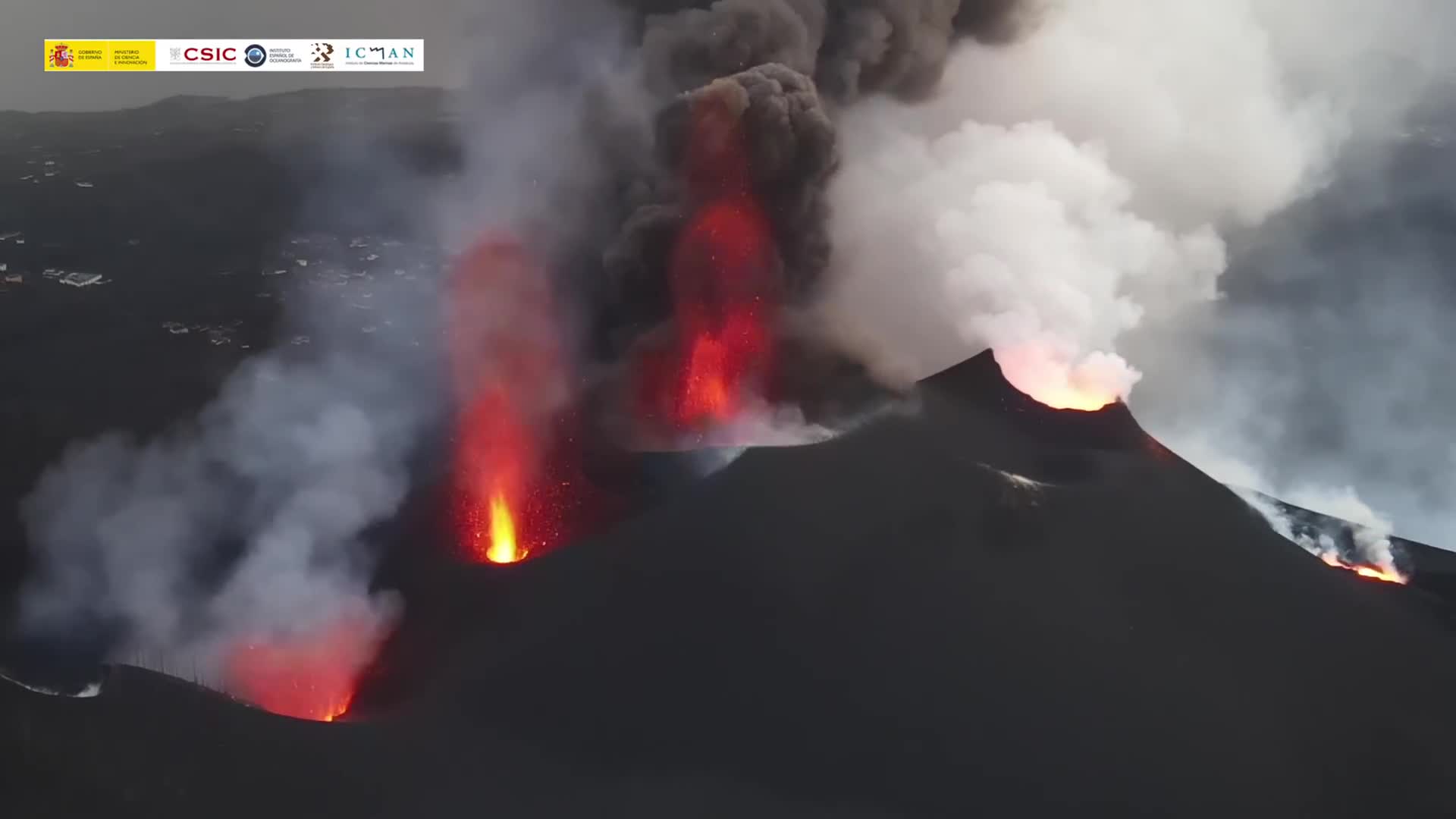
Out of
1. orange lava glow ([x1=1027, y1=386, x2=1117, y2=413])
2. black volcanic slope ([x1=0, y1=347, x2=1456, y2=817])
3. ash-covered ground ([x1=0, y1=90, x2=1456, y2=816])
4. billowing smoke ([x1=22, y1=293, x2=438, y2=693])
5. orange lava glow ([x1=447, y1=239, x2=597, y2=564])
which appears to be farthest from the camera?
orange lava glow ([x1=1027, y1=386, x2=1117, y2=413])

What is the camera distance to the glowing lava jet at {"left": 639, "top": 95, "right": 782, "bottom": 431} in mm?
25891

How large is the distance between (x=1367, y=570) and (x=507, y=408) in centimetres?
2164

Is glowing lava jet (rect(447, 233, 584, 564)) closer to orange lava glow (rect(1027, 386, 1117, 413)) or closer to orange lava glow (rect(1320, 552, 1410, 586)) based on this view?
orange lava glow (rect(1027, 386, 1117, 413))

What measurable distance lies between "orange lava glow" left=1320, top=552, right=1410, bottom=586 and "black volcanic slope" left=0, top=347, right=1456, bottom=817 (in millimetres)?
777

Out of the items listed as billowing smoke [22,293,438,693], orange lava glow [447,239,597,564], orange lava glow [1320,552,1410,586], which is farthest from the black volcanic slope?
orange lava glow [447,239,597,564]

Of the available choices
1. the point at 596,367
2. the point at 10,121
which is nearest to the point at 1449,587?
the point at 596,367

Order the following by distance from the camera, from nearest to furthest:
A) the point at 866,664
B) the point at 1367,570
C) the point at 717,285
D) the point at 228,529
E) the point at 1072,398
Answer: the point at 866,664, the point at 228,529, the point at 1367,570, the point at 1072,398, the point at 717,285

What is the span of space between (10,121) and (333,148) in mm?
16453

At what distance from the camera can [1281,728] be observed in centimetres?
1462

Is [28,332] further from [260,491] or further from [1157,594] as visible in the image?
[1157,594]

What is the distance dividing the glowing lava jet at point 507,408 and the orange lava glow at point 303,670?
10.9 ft

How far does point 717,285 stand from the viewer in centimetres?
2870

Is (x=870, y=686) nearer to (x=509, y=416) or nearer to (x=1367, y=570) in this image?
(x=1367, y=570)

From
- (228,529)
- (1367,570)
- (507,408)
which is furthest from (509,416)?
(1367,570)
